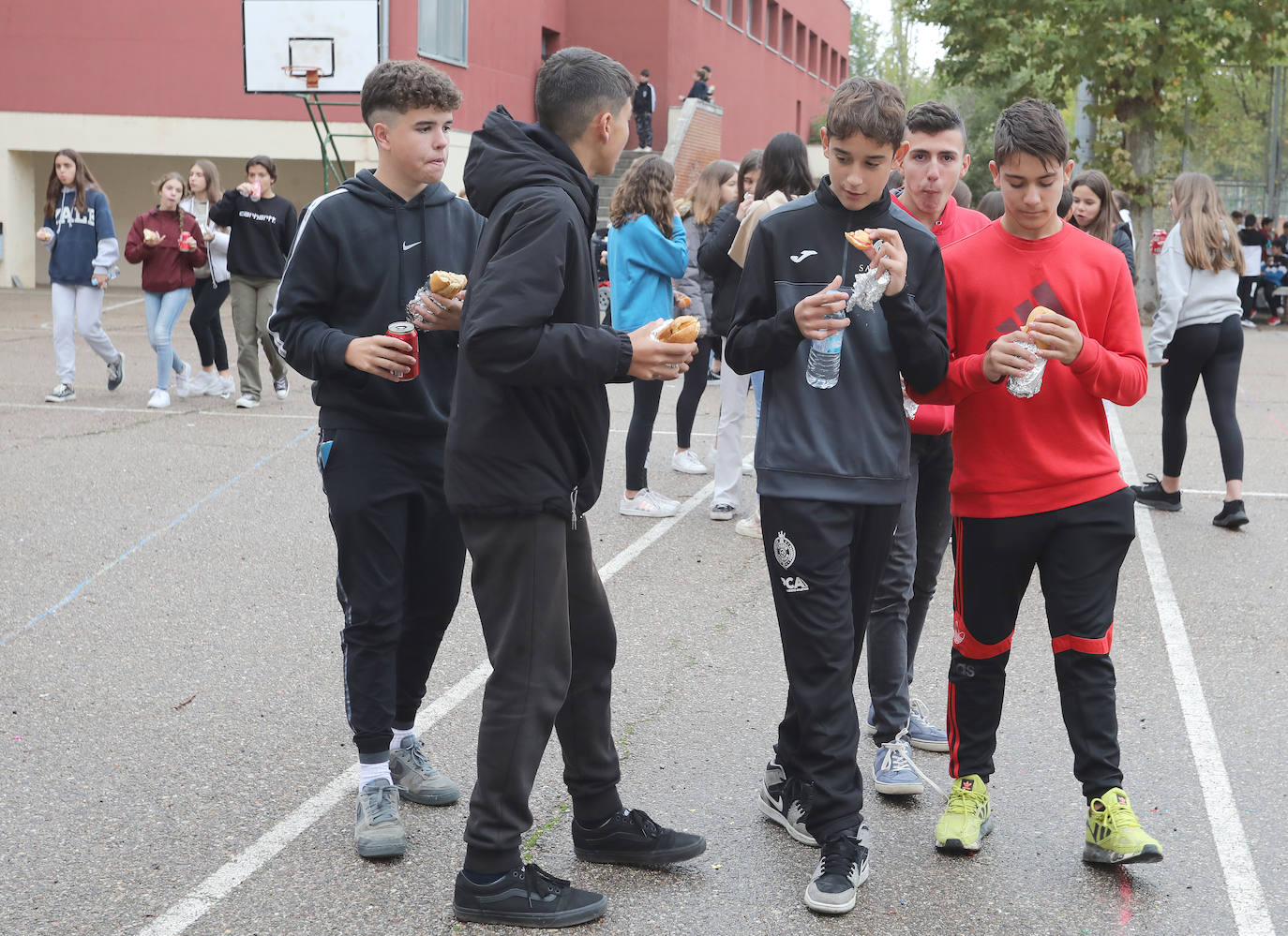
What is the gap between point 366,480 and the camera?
3.88 m

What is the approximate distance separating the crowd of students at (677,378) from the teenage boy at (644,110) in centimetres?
2771

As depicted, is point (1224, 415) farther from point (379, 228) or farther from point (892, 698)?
point (379, 228)

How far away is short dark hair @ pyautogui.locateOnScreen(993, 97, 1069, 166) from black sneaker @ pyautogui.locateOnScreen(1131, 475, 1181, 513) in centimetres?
544

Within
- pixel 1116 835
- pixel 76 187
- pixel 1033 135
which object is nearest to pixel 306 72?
pixel 76 187

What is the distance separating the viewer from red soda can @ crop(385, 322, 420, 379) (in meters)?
3.66

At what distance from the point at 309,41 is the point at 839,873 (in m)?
19.9

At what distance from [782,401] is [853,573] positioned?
505 millimetres

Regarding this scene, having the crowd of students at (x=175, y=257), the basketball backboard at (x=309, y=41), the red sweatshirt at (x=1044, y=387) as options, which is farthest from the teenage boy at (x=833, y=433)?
the basketball backboard at (x=309, y=41)

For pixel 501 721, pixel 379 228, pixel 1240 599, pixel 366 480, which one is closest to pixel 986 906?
pixel 501 721

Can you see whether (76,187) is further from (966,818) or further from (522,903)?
(966,818)

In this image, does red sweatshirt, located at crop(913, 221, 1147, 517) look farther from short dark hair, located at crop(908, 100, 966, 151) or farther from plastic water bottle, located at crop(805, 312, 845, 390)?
short dark hair, located at crop(908, 100, 966, 151)

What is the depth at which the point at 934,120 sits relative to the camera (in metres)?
4.50

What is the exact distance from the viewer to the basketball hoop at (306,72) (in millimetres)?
20953

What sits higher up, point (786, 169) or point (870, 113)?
point (786, 169)
